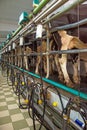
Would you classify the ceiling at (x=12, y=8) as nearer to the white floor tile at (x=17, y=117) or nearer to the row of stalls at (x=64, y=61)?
the row of stalls at (x=64, y=61)

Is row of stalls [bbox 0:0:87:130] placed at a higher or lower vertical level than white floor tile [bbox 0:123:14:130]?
higher

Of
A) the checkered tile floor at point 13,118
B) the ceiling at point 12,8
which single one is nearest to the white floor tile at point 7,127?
the checkered tile floor at point 13,118

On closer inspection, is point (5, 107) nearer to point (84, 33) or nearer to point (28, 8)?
point (84, 33)

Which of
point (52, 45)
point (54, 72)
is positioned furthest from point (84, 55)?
point (54, 72)

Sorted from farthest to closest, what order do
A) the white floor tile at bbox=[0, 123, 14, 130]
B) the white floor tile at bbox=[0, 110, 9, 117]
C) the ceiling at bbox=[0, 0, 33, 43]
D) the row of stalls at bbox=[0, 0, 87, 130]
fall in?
the ceiling at bbox=[0, 0, 33, 43], the white floor tile at bbox=[0, 110, 9, 117], the white floor tile at bbox=[0, 123, 14, 130], the row of stalls at bbox=[0, 0, 87, 130]

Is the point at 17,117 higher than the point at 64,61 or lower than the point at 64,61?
lower

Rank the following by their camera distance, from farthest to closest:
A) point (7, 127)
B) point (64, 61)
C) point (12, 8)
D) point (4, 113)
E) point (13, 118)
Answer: point (12, 8) < point (4, 113) < point (13, 118) < point (7, 127) < point (64, 61)

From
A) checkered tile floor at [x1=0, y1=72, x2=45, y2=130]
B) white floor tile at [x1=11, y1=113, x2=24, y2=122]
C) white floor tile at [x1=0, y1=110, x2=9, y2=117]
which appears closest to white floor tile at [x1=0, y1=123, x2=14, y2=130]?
checkered tile floor at [x1=0, y1=72, x2=45, y2=130]

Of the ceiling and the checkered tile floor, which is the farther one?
the ceiling

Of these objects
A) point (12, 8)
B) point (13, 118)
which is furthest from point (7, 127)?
point (12, 8)

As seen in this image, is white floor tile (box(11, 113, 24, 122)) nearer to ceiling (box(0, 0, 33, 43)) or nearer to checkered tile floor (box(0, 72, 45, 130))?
checkered tile floor (box(0, 72, 45, 130))

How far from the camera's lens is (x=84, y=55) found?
1485 millimetres

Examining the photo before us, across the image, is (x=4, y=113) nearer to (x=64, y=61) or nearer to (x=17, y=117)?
(x=17, y=117)

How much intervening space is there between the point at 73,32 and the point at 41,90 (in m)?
0.93
